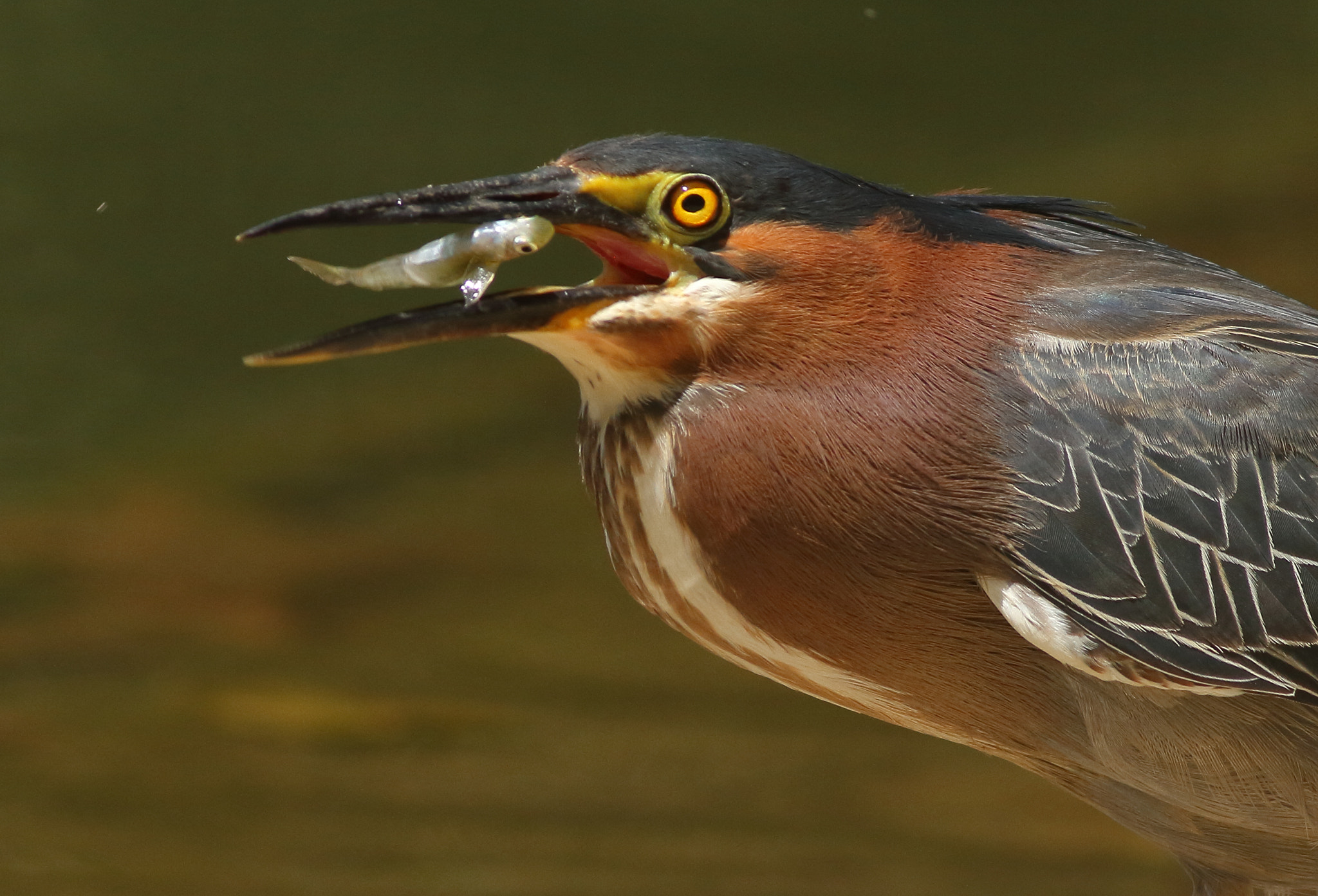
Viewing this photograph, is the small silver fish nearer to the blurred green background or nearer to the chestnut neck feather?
the chestnut neck feather

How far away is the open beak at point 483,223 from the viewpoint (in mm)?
2256

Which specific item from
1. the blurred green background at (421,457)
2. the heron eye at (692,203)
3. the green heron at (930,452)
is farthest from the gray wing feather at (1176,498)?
the blurred green background at (421,457)

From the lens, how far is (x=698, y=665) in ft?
18.5

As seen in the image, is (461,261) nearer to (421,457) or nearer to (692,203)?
(692,203)

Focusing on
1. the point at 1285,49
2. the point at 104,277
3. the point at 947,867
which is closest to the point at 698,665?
the point at 947,867

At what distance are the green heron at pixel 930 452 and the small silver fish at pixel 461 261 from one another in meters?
0.03

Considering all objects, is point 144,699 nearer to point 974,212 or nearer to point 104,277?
point 104,277

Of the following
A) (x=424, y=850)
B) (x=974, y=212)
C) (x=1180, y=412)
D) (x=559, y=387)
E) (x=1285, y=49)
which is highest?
(x=1285, y=49)

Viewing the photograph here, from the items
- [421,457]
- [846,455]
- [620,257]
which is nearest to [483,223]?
[620,257]

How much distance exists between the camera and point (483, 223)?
231 cm

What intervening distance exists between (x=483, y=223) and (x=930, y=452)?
0.78 meters

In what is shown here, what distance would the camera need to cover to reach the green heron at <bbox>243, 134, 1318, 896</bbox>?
2.30 metres

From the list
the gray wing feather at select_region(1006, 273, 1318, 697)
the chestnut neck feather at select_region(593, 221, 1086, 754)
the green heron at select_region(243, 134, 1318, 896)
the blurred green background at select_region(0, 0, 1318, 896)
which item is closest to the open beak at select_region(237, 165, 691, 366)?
the green heron at select_region(243, 134, 1318, 896)

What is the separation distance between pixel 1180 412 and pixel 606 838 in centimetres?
273
